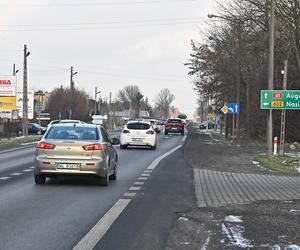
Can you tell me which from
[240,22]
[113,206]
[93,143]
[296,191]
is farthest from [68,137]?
[240,22]

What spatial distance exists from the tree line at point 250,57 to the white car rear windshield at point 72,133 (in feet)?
78.6

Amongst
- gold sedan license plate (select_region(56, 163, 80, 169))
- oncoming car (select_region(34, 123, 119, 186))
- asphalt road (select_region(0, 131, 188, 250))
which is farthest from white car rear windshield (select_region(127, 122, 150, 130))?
gold sedan license plate (select_region(56, 163, 80, 169))

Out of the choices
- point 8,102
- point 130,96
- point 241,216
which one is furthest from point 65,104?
point 130,96

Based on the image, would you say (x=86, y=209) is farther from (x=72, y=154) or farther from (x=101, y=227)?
(x=72, y=154)

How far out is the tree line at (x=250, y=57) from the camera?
36.3m

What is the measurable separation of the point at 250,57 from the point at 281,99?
18209 millimetres

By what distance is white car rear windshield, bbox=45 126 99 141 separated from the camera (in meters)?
14.1

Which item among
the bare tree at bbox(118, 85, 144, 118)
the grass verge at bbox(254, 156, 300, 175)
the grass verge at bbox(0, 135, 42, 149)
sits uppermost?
the bare tree at bbox(118, 85, 144, 118)

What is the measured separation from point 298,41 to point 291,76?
2789mm

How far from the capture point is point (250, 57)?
4297 centimetres

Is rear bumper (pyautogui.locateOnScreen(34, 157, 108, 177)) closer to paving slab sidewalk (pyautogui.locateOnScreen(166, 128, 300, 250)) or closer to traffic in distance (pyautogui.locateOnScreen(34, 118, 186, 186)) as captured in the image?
traffic in distance (pyautogui.locateOnScreen(34, 118, 186, 186))

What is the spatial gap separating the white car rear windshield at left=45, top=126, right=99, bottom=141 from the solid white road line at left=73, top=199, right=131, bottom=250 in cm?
347

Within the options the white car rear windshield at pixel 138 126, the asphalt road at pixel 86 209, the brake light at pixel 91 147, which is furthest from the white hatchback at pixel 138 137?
the brake light at pixel 91 147

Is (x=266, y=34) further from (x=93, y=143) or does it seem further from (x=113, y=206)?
(x=113, y=206)
